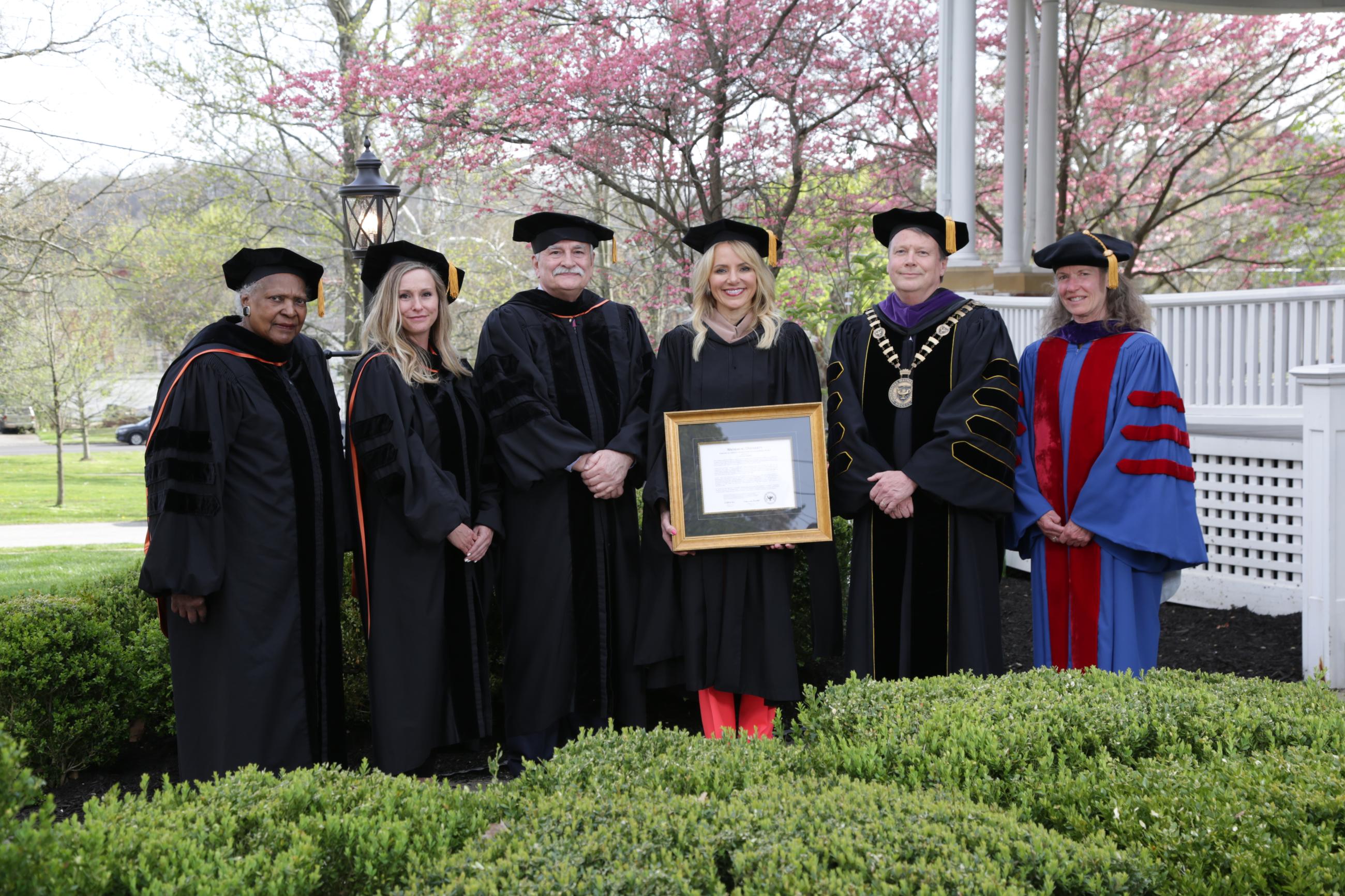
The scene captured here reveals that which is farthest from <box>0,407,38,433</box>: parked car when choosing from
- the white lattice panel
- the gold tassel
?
the gold tassel

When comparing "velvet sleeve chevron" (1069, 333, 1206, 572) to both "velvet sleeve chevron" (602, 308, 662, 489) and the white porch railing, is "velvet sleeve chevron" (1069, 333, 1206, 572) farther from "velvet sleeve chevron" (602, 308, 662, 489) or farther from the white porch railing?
the white porch railing

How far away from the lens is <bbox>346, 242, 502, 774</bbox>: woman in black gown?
416 cm

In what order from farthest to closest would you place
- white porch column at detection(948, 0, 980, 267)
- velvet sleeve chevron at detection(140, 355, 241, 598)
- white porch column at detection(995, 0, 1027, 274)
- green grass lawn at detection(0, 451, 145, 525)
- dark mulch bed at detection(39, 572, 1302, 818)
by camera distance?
green grass lawn at detection(0, 451, 145, 525)
white porch column at detection(995, 0, 1027, 274)
white porch column at detection(948, 0, 980, 267)
dark mulch bed at detection(39, 572, 1302, 818)
velvet sleeve chevron at detection(140, 355, 241, 598)

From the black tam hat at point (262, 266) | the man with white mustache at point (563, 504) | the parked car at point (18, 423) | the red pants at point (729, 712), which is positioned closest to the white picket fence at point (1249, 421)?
the man with white mustache at point (563, 504)

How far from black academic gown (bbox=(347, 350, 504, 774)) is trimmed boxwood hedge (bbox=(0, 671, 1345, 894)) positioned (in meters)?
1.49

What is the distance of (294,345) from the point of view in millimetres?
4250

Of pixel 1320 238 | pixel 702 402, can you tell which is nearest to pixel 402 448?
pixel 702 402

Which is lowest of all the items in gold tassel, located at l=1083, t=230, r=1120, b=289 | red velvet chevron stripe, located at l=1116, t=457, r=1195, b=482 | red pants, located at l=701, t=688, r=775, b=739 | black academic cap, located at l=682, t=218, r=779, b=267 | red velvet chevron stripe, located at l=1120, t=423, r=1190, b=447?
red pants, located at l=701, t=688, r=775, b=739

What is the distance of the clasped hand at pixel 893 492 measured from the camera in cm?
419

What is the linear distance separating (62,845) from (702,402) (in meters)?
2.78

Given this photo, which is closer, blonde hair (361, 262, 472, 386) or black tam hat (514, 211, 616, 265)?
blonde hair (361, 262, 472, 386)

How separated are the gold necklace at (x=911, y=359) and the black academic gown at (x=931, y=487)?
0.02 meters

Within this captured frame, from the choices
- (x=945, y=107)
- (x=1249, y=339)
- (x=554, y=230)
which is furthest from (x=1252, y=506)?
(x=554, y=230)

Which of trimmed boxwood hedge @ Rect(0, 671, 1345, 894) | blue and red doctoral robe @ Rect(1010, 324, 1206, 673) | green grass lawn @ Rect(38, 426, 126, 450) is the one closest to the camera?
trimmed boxwood hedge @ Rect(0, 671, 1345, 894)
